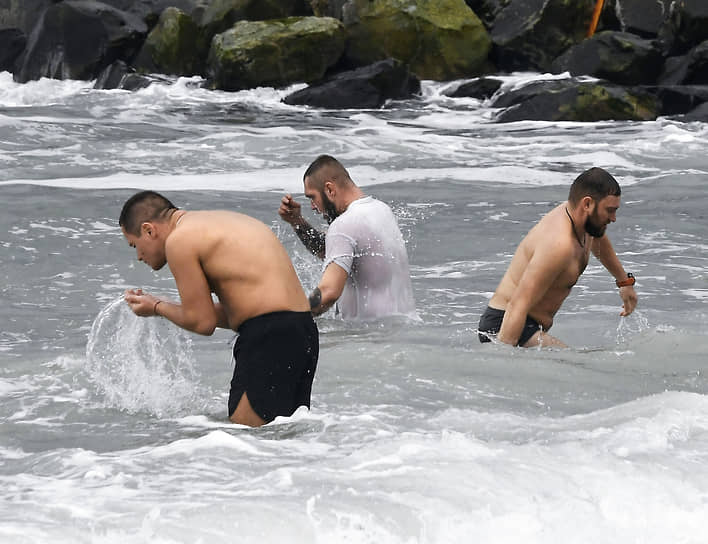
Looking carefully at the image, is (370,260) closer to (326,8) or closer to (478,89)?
(478,89)

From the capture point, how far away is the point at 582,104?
73.7 feet

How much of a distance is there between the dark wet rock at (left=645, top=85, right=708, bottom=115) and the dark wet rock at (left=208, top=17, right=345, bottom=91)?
708 cm

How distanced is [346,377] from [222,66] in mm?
19982

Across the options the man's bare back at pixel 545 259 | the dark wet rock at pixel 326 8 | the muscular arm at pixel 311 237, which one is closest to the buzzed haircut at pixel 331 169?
the muscular arm at pixel 311 237

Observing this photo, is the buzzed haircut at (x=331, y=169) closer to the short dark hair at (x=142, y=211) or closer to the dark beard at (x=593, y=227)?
the dark beard at (x=593, y=227)

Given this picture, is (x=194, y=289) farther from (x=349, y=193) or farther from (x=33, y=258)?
(x=33, y=258)

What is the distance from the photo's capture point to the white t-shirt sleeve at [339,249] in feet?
24.6

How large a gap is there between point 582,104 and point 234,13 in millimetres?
9573

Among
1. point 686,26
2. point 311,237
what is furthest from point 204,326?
point 686,26

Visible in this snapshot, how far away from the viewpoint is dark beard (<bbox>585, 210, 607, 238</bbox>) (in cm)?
697

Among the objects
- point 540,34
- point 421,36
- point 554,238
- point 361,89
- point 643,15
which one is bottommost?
point 554,238

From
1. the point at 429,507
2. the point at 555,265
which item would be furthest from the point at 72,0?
the point at 429,507

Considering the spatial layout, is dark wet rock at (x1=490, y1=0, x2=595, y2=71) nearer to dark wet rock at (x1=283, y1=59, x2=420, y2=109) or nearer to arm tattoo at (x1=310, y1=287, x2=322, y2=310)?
dark wet rock at (x1=283, y1=59, x2=420, y2=109)

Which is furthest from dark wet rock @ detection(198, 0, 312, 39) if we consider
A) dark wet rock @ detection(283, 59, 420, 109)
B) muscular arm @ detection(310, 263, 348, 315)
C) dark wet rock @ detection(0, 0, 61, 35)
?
muscular arm @ detection(310, 263, 348, 315)
